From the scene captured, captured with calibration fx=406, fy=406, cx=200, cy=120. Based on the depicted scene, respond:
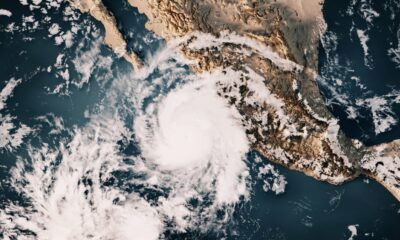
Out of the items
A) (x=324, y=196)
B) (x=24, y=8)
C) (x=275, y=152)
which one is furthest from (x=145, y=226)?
(x=24, y=8)

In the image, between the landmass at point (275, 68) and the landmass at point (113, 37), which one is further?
the landmass at point (113, 37)

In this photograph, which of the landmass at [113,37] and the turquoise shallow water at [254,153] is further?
the landmass at [113,37]

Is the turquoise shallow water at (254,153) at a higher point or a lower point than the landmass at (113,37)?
lower

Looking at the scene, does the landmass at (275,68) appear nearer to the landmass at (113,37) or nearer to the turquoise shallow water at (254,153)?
the landmass at (113,37)

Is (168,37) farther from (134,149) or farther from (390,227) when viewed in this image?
(390,227)

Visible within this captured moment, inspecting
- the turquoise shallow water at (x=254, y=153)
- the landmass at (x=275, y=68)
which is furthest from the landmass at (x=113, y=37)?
the turquoise shallow water at (x=254, y=153)

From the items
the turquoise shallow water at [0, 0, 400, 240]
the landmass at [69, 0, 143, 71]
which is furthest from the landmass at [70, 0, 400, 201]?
the turquoise shallow water at [0, 0, 400, 240]
